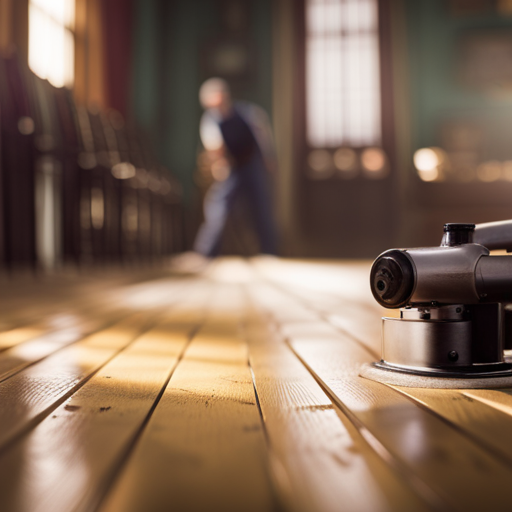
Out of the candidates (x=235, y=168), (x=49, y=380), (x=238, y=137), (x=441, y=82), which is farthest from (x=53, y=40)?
(x=49, y=380)

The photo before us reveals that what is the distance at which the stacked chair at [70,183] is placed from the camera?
321 cm

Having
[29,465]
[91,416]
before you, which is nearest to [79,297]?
[91,416]

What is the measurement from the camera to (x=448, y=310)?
76cm

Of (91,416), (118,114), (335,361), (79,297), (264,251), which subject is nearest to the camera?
(91,416)

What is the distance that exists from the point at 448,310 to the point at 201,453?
1.31 feet

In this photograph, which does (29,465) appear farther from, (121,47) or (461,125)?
(461,125)

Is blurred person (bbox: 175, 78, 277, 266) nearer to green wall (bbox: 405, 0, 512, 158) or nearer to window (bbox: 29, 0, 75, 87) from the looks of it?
window (bbox: 29, 0, 75, 87)

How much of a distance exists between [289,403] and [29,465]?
Result: 11.1 inches

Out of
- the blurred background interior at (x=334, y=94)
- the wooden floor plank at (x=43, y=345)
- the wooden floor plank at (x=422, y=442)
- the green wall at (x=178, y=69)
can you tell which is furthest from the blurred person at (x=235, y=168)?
the wooden floor plank at (x=422, y=442)

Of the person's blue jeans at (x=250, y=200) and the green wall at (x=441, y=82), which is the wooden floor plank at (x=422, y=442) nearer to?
the person's blue jeans at (x=250, y=200)

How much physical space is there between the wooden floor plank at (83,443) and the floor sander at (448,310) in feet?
0.99

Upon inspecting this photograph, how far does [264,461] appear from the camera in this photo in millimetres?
461

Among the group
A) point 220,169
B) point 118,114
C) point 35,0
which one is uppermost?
point 35,0

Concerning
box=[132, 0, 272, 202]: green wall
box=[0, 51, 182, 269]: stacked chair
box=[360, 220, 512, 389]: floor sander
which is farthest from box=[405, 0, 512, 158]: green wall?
box=[360, 220, 512, 389]: floor sander
